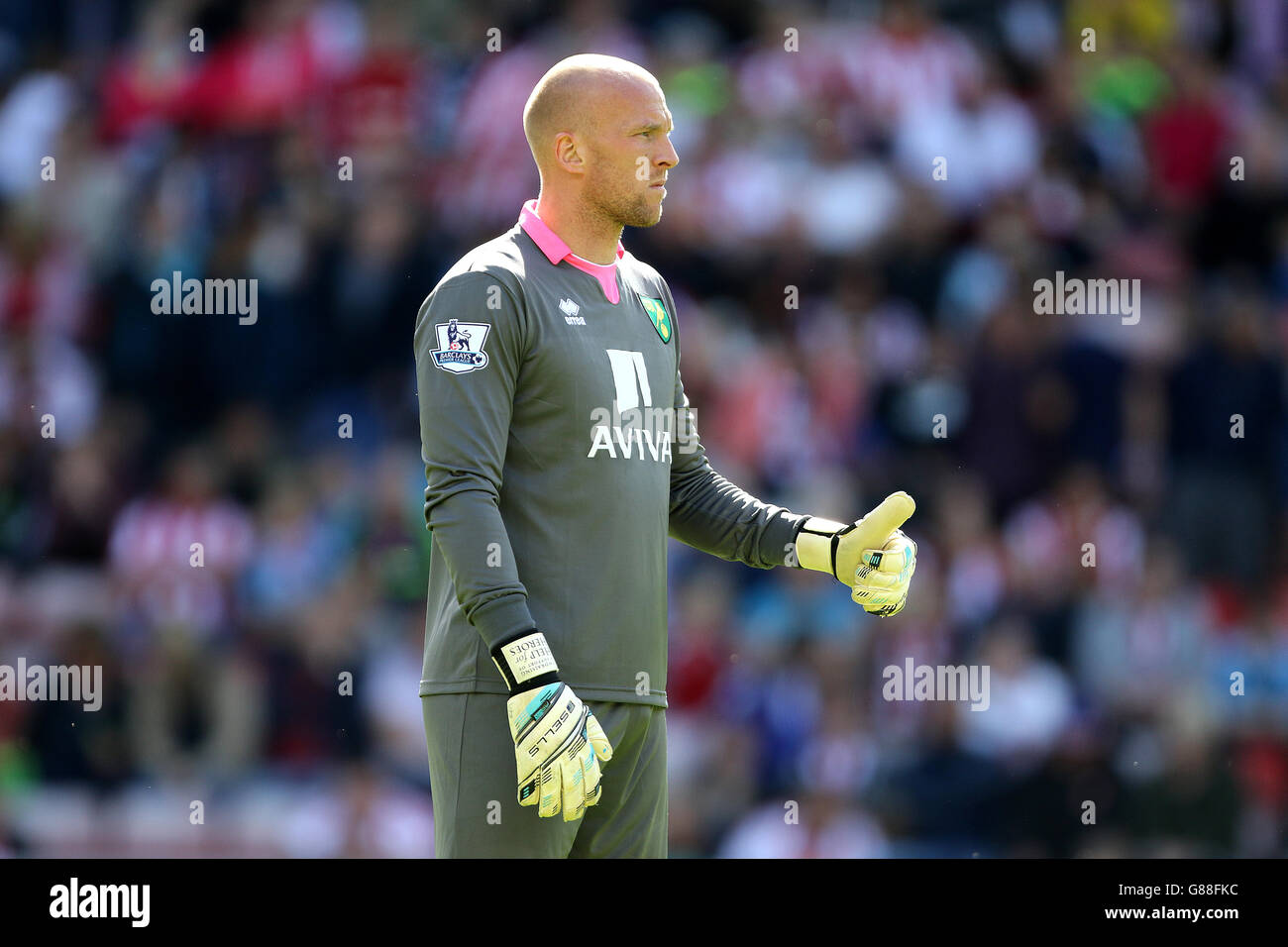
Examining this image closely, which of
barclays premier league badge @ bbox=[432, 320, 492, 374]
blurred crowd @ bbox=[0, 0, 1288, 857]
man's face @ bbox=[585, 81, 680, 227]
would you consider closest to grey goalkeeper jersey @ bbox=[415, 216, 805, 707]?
barclays premier league badge @ bbox=[432, 320, 492, 374]

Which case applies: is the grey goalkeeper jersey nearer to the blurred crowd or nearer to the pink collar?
the pink collar

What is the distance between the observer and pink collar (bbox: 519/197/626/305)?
14.3 feet

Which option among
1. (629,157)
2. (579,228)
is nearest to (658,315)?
(579,228)

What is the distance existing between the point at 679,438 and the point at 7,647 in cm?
540

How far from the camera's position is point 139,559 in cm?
906

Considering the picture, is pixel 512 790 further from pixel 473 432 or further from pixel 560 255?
pixel 560 255

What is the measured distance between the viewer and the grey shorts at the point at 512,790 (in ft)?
13.3

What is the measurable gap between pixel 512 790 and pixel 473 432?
Answer: 2.60 feet

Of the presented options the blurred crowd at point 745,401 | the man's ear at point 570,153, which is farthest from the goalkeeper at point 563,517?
the blurred crowd at point 745,401

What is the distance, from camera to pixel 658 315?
4.55 metres

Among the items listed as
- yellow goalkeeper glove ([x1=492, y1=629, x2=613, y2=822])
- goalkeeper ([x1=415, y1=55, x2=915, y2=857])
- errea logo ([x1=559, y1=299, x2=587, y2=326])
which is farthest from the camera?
errea logo ([x1=559, y1=299, x2=587, y2=326])

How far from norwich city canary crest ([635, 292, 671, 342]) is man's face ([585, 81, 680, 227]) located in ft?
0.72

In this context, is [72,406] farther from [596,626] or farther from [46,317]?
[596,626]

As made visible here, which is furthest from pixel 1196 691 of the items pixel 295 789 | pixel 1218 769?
pixel 295 789
